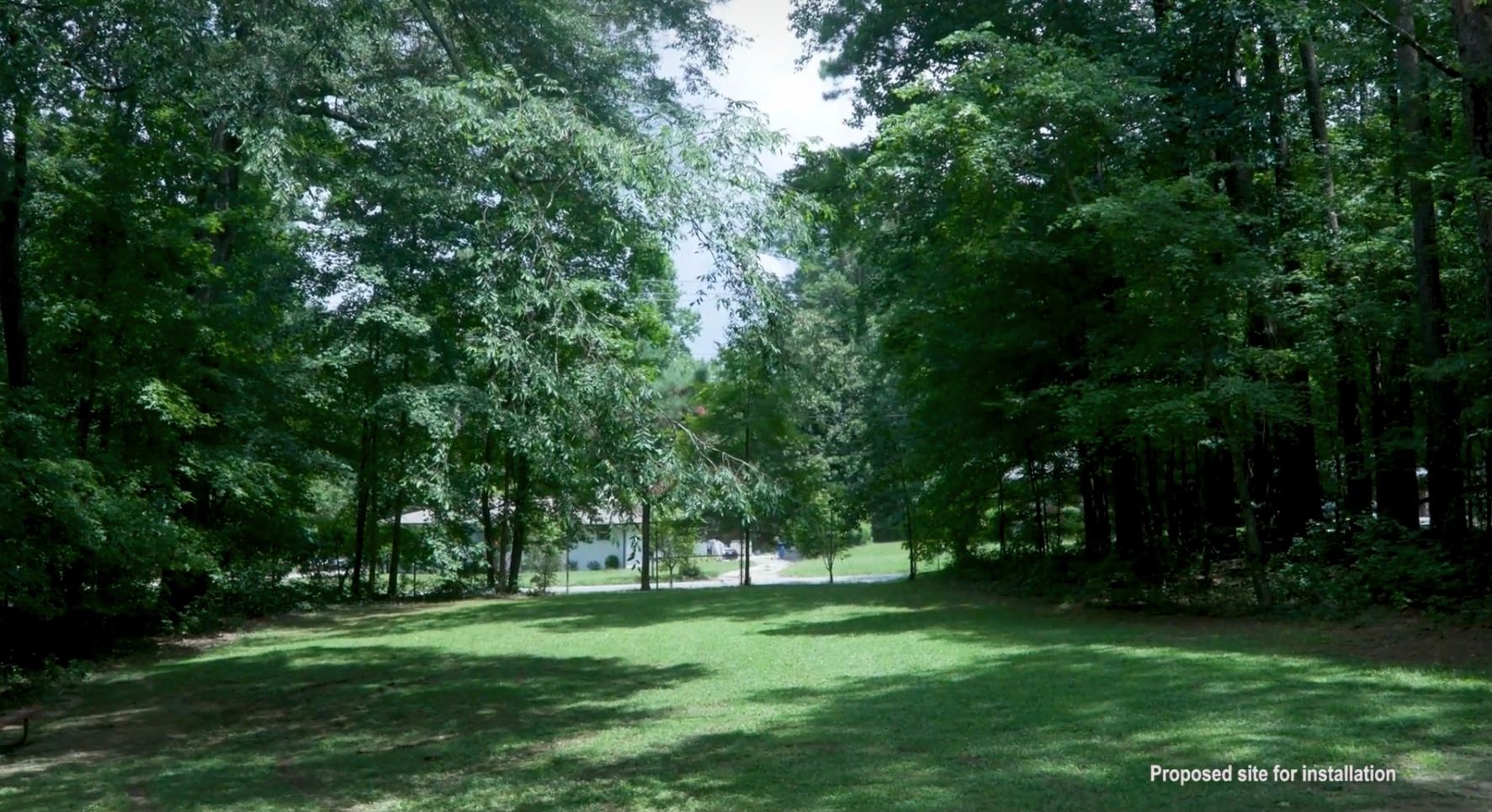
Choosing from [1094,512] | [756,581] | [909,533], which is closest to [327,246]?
[1094,512]

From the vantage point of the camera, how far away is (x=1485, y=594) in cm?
1285

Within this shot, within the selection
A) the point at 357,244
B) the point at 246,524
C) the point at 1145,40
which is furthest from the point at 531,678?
the point at 1145,40

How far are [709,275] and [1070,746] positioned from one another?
503cm

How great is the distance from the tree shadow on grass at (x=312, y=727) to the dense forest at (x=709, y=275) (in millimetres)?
1590

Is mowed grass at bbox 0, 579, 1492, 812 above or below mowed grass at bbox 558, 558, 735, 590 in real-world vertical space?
above

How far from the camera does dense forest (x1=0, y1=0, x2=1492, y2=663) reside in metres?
10.3

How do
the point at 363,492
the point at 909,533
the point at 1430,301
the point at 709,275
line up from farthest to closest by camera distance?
the point at 909,533 < the point at 363,492 < the point at 1430,301 < the point at 709,275

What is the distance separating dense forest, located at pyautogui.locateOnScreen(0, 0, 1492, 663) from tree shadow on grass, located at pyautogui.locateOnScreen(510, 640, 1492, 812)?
2.33 m

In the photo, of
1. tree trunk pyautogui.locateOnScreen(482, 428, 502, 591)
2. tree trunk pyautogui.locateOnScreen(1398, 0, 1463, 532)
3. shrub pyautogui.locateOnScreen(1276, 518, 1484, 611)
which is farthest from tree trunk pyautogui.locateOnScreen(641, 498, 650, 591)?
tree trunk pyautogui.locateOnScreen(1398, 0, 1463, 532)

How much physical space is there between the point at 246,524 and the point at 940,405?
42.1ft

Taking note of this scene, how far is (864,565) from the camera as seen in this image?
154 feet

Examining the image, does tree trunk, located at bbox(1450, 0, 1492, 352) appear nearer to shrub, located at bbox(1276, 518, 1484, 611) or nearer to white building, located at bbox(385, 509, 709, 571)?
shrub, located at bbox(1276, 518, 1484, 611)

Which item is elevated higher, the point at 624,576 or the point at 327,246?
the point at 327,246

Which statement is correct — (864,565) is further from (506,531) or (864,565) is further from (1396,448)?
(1396,448)
